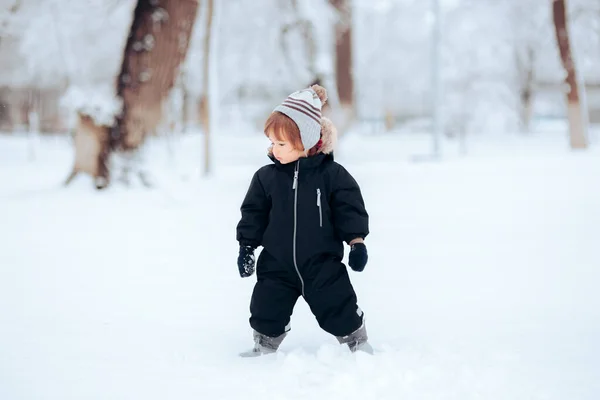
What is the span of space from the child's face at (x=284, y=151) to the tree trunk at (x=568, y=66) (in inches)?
592

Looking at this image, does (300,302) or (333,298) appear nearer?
(333,298)

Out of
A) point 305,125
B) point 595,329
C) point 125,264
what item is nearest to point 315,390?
point 305,125

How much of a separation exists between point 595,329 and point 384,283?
1.53 meters

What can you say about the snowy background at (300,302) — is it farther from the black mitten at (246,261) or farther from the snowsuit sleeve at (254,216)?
the snowsuit sleeve at (254,216)

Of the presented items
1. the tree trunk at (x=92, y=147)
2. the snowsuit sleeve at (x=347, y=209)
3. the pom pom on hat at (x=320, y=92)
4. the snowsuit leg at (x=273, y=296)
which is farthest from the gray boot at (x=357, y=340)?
the tree trunk at (x=92, y=147)

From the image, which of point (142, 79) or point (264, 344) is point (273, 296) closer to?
point (264, 344)

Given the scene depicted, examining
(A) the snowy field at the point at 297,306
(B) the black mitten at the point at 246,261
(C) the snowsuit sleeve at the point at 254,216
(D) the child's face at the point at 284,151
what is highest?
(D) the child's face at the point at 284,151

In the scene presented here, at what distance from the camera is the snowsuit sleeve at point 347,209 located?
3064 millimetres

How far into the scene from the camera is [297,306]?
4.34m

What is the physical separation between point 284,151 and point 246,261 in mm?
522

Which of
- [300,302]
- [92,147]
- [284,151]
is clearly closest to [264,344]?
[284,151]

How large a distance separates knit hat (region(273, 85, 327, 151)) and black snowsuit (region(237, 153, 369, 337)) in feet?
0.32

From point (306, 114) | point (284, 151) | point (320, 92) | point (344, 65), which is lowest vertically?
point (284, 151)

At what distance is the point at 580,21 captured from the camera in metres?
21.9
